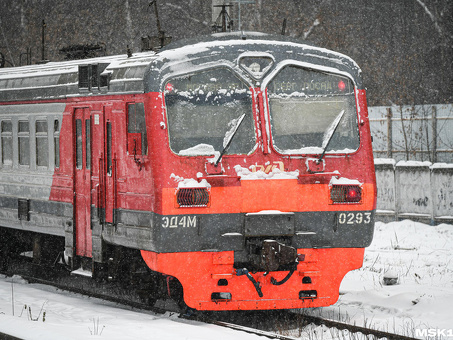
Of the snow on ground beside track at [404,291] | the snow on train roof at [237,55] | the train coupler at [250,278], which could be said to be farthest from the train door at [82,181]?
the snow on ground beside track at [404,291]

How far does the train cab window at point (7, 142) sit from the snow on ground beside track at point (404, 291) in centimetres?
524

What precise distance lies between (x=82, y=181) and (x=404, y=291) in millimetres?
4185

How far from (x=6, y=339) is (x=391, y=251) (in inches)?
339

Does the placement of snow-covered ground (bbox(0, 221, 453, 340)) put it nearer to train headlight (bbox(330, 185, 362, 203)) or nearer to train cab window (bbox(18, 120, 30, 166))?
train headlight (bbox(330, 185, 362, 203))

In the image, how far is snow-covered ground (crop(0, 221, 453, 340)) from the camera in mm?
8641

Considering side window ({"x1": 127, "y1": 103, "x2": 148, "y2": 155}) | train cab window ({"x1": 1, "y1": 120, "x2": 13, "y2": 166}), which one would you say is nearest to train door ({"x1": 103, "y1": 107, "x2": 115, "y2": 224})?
side window ({"x1": 127, "y1": 103, "x2": 148, "y2": 155})

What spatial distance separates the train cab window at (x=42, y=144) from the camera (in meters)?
12.1

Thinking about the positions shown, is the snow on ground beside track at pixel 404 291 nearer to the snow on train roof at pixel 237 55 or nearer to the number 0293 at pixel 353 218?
the number 0293 at pixel 353 218

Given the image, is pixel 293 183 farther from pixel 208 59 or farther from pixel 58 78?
pixel 58 78

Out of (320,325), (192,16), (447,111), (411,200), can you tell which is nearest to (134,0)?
(192,16)

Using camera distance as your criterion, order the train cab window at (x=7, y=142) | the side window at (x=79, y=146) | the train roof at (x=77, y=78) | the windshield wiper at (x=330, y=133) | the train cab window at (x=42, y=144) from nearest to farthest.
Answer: the windshield wiper at (x=330, y=133)
the train roof at (x=77, y=78)
the side window at (x=79, y=146)
the train cab window at (x=42, y=144)
the train cab window at (x=7, y=142)

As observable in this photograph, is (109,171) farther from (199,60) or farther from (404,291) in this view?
(404,291)

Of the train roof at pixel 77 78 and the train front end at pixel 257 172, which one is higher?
the train roof at pixel 77 78

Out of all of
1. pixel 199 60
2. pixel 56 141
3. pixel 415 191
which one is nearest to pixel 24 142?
pixel 56 141
